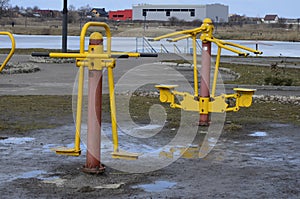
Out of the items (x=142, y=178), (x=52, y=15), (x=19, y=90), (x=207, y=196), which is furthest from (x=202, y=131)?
(x=52, y=15)

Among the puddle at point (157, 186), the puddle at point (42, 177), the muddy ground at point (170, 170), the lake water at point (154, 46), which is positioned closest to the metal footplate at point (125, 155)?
the muddy ground at point (170, 170)

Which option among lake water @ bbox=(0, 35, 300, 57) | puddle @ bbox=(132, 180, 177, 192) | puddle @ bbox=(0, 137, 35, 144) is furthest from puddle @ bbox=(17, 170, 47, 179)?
lake water @ bbox=(0, 35, 300, 57)

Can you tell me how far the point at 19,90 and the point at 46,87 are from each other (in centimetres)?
139

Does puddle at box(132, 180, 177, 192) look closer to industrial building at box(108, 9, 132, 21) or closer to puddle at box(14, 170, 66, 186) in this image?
puddle at box(14, 170, 66, 186)

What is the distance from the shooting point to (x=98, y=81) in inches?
287

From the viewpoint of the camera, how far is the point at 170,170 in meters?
7.80

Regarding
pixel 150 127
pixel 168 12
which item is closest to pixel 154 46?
pixel 168 12

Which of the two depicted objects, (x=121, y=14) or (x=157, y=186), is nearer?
(x=157, y=186)

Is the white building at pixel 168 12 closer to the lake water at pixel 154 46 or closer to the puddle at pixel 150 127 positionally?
the lake water at pixel 154 46

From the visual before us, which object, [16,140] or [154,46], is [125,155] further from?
[154,46]

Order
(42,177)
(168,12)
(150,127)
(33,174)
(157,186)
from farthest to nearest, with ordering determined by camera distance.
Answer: (168,12), (150,127), (33,174), (42,177), (157,186)

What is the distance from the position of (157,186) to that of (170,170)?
82 centimetres

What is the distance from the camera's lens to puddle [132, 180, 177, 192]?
270 inches

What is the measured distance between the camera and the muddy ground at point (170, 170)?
266 inches
